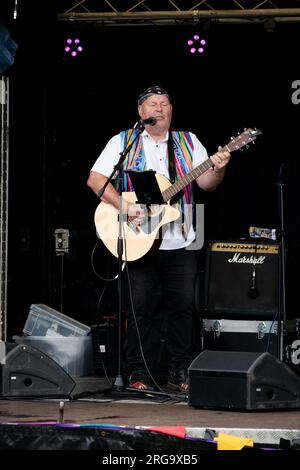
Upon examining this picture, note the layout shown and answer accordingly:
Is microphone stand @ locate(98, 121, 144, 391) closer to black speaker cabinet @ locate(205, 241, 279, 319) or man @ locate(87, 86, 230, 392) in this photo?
man @ locate(87, 86, 230, 392)

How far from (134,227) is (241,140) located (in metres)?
0.86

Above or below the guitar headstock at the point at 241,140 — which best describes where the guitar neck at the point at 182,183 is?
below

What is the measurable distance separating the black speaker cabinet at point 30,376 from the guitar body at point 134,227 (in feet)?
2.91

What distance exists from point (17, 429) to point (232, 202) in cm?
552

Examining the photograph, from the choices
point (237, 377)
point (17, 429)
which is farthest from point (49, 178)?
point (17, 429)

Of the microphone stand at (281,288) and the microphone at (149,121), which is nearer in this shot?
the microphone at (149,121)

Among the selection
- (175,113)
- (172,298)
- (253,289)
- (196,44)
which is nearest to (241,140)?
(172,298)

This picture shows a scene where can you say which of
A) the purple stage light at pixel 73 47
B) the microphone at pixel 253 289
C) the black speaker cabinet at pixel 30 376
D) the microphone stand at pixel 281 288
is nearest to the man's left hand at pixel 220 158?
the microphone stand at pixel 281 288

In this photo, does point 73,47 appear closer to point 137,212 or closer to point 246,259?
point 246,259

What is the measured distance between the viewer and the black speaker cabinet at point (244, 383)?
17.8 ft

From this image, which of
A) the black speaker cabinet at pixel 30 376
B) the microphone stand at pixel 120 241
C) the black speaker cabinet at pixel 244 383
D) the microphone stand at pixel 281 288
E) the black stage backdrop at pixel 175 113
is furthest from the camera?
the black stage backdrop at pixel 175 113

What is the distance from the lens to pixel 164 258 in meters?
6.49

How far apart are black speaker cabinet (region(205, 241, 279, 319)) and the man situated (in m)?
0.80

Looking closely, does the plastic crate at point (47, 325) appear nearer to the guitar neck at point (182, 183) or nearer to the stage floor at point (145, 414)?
the stage floor at point (145, 414)
